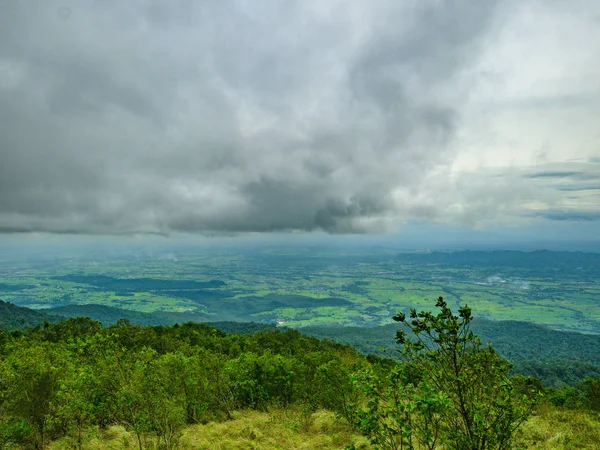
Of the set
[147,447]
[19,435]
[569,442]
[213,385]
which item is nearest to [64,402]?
[19,435]

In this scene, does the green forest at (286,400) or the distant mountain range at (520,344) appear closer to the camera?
the green forest at (286,400)

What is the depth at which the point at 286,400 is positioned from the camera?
29203mm

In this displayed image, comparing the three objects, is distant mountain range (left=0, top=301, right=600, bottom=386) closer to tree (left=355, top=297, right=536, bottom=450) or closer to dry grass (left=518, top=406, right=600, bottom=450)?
dry grass (left=518, top=406, right=600, bottom=450)

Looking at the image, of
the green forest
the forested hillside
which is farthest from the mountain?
the green forest

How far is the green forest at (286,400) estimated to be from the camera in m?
6.65

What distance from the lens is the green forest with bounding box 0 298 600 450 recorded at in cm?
665

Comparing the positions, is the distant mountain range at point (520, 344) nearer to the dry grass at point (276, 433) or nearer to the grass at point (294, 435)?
the grass at point (294, 435)

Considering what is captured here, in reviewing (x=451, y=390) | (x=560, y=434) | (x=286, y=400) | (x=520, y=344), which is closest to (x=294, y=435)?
(x=286, y=400)

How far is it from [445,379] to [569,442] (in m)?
18.1

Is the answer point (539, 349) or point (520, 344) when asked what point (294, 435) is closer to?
point (539, 349)

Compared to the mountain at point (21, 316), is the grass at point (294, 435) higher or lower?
higher

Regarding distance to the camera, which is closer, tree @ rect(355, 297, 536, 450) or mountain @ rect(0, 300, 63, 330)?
tree @ rect(355, 297, 536, 450)

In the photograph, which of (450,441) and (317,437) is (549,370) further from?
(450,441)

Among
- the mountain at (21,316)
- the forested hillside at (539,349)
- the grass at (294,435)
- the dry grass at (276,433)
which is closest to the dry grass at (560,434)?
the grass at (294,435)
